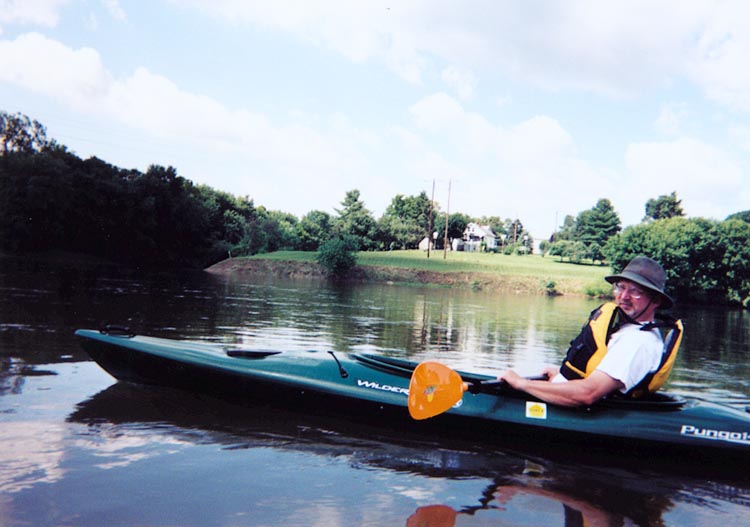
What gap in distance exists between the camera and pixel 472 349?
10.4 metres

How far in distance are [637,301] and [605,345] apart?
1.20 ft

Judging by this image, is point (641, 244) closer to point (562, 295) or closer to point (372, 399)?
point (562, 295)

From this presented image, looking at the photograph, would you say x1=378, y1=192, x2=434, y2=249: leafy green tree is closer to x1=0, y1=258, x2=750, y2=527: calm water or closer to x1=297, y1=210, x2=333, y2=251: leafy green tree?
x1=297, y1=210, x2=333, y2=251: leafy green tree

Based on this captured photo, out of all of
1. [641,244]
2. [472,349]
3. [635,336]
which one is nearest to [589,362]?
[635,336]

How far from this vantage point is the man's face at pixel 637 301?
396 centimetres

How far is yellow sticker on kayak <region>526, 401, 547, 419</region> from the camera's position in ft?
14.1

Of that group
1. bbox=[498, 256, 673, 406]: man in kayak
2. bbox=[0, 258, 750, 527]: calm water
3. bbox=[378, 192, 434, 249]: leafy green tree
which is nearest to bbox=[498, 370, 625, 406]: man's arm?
bbox=[498, 256, 673, 406]: man in kayak

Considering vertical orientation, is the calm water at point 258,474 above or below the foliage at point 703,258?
below

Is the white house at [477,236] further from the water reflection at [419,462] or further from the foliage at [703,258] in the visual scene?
the water reflection at [419,462]

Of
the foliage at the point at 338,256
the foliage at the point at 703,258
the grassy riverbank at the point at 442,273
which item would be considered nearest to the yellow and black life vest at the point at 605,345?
the foliage at the point at 703,258

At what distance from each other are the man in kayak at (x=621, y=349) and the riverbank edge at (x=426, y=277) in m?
37.1

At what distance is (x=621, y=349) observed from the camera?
3881 millimetres

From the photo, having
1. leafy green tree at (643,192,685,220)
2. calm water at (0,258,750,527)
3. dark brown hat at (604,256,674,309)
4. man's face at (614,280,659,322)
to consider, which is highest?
leafy green tree at (643,192,685,220)

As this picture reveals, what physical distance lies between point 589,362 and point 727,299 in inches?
1590
